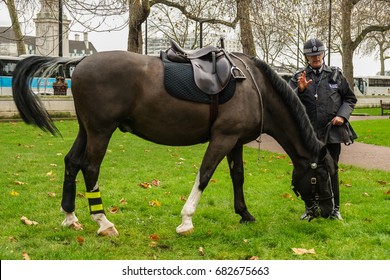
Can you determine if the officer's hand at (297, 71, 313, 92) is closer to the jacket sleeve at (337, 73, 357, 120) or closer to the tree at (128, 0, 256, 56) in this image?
the jacket sleeve at (337, 73, 357, 120)

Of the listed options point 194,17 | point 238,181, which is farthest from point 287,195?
point 194,17

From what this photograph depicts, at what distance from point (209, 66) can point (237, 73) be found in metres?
0.33

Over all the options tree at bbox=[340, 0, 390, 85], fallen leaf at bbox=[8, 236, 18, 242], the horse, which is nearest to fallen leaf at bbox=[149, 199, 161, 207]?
the horse

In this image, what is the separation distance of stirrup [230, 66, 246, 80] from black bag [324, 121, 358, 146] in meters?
1.44

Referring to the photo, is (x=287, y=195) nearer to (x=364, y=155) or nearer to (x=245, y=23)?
(x=364, y=155)

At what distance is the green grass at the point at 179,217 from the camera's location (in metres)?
5.08

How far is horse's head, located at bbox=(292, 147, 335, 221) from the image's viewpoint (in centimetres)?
597

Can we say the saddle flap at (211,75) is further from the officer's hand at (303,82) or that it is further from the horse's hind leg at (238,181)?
the officer's hand at (303,82)

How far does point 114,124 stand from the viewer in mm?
5527

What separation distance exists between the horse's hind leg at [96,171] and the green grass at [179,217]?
0.15m

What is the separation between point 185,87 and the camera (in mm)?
5547

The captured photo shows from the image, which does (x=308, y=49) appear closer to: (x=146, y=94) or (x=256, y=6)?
(x=146, y=94)

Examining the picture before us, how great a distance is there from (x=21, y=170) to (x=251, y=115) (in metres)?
5.84
